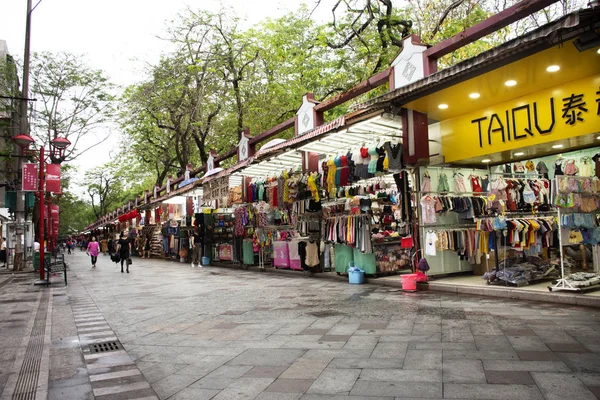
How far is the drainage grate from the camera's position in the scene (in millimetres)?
5504

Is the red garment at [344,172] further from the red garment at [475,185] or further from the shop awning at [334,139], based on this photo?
the red garment at [475,185]

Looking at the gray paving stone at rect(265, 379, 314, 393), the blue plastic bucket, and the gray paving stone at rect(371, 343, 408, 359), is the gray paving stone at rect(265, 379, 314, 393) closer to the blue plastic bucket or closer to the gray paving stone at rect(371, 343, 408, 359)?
the gray paving stone at rect(371, 343, 408, 359)

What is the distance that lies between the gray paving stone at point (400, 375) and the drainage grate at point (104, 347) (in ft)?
10.9

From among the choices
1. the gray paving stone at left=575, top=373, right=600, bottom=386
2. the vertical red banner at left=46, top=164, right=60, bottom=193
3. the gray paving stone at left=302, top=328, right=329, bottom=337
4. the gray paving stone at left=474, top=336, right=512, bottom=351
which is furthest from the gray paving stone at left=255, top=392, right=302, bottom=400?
the vertical red banner at left=46, top=164, right=60, bottom=193

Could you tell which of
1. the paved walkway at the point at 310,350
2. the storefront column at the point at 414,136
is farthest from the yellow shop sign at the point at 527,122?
the paved walkway at the point at 310,350

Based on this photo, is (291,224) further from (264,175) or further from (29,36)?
(29,36)

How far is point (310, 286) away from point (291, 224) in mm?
3827

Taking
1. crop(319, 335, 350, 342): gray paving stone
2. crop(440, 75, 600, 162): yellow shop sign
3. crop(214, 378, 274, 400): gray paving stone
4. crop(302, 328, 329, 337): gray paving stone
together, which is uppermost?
crop(440, 75, 600, 162): yellow shop sign

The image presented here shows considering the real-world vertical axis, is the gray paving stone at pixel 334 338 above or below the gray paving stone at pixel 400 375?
below

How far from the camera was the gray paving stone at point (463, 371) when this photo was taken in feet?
12.5

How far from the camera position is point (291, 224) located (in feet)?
47.8

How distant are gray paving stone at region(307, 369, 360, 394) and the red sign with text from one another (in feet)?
49.4

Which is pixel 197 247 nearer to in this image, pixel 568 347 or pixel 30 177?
pixel 30 177

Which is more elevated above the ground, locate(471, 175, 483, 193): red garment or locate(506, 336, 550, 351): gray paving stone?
locate(471, 175, 483, 193): red garment
